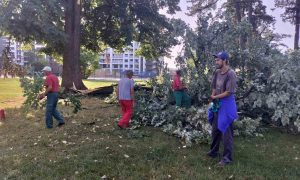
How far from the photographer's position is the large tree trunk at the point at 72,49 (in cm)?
1852

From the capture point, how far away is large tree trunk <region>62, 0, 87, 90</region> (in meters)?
18.5

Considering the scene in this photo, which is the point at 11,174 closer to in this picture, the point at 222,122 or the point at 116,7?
the point at 222,122

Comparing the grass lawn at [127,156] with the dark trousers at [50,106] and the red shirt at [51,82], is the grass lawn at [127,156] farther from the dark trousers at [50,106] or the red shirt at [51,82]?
the red shirt at [51,82]

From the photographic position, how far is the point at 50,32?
1553 cm

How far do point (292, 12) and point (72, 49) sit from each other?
17.8m

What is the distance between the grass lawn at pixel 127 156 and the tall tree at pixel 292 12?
21180 mm

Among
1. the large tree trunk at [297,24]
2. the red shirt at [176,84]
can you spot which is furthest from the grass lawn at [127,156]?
the large tree trunk at [297,24]

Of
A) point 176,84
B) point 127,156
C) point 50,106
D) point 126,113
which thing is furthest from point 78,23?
point 127,156

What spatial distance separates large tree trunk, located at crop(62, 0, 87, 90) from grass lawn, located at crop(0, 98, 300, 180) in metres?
9.82

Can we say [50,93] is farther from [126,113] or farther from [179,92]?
[179,92]

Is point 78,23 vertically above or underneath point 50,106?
above

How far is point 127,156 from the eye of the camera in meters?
6.16

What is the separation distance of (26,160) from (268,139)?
16.1 ft

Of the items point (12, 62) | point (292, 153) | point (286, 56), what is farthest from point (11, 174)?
point (12, 62)
